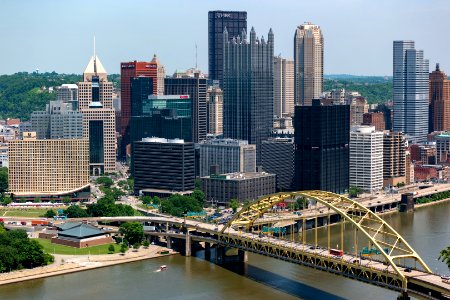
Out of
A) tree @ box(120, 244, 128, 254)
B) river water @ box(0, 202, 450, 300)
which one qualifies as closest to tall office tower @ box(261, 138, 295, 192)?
tree @ box(120, 244, 128, 254)

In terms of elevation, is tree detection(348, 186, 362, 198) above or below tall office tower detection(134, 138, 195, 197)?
below

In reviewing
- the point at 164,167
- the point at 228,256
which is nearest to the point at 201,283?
the point at 228,256

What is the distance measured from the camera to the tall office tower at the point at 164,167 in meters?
126

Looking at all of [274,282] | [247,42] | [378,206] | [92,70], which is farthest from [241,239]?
Answer: [92,70]

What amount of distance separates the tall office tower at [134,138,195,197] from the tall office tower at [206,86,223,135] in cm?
5401

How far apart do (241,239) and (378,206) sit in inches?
1814

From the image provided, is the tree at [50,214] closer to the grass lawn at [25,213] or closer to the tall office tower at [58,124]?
the grass lawn at [25,213]

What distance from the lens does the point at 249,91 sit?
14550cm

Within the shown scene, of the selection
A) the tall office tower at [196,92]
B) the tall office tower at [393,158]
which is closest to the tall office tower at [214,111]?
the tall office tower at [196,92]

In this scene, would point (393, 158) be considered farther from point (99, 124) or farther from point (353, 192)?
point (99, 124)

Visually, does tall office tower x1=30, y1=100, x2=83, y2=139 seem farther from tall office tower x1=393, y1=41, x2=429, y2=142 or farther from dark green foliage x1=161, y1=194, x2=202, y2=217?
tall office tower x1=393, y1=41, x2=429, y2=142

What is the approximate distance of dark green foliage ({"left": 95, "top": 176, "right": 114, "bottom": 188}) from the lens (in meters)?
141

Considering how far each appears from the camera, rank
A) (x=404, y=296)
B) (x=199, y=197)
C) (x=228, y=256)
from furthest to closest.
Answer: (x=199, y=197) < (x=228, y=256) < (x=404, y=296)

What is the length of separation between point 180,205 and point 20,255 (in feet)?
119
